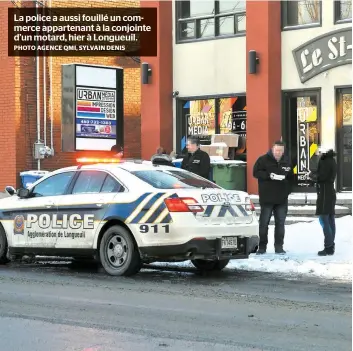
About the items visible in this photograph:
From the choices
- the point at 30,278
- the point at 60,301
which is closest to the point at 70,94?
the point at 30,278

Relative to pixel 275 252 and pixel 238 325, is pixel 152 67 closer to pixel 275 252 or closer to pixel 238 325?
pixel 275 252

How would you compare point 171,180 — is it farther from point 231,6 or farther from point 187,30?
point 187,30

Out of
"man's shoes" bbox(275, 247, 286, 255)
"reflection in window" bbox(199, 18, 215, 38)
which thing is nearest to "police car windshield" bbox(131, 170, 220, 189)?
"man's shoes" bbox(275, 247, 286, 255)

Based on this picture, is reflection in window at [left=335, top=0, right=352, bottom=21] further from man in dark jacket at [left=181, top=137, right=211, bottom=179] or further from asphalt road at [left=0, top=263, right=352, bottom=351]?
asphalt road at [left=0, top=263, right=352, bottom=351]

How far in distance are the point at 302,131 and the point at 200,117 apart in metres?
2.96

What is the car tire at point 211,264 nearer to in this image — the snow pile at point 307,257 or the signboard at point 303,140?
the snow pile at point 307,257

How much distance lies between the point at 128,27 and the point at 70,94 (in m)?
3.29

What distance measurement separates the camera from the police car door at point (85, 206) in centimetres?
1125

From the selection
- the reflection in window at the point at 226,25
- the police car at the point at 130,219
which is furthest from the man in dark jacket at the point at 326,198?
the reflection in window at the point at 226,25

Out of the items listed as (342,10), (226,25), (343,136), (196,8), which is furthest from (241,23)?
(343,136)

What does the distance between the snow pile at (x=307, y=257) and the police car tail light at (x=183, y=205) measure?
182 centimetres

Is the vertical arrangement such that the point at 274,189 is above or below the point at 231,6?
below

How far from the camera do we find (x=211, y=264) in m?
11.9

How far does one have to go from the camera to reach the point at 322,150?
1330 centimetres
